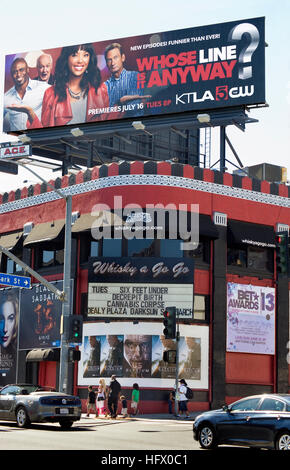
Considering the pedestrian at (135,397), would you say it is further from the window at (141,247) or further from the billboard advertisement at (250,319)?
the window at (141,247)

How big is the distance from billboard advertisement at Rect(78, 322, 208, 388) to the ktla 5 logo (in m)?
13.5

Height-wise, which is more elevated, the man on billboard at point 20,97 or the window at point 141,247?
the man on billboard at point 20,97

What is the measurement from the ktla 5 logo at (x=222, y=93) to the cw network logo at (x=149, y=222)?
26.3 feet

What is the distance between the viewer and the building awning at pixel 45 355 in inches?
1574

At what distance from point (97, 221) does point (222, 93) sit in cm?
1118

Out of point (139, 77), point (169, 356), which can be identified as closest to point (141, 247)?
point (169, 356)

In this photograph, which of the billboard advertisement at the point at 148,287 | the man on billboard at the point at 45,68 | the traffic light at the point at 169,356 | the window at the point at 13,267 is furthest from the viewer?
the man on billboard at the point at 45,68

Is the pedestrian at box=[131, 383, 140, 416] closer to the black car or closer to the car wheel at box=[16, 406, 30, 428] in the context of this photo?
the car wheel at box=[16, 406, 30, 428]

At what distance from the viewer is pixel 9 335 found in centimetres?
4378

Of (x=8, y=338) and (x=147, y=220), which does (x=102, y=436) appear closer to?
(x=147, y=220)

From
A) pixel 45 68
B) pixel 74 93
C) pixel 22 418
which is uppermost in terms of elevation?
pixel 45 68

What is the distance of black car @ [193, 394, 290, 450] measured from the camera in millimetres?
18547

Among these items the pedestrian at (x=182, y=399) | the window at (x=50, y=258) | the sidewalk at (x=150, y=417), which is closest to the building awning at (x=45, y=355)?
the window at (x=50, y=258)
